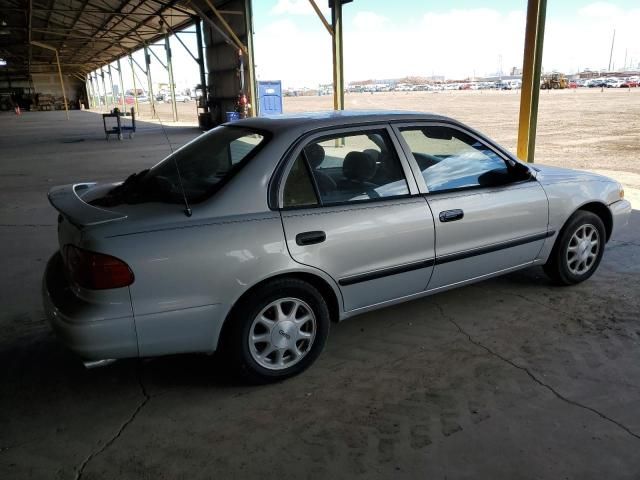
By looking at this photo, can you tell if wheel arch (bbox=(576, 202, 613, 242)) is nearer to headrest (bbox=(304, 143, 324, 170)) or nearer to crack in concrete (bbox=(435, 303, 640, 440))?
crack in concrete (bbox=(435, 303, 640, 440))

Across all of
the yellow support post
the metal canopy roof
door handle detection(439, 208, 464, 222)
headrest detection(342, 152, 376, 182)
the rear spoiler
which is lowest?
door handle detection(439, 208, 464, 222)

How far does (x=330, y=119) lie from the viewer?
3.20 metres

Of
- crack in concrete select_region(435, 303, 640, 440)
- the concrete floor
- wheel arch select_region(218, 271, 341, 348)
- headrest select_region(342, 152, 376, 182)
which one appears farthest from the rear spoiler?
crack in concrete select_region(435, 303, 640, 440)

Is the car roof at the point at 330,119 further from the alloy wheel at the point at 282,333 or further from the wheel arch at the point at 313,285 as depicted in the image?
the alloy wheel at the point at 282,333

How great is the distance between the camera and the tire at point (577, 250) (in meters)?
4.03

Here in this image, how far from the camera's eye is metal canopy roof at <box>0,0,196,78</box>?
2258 cm

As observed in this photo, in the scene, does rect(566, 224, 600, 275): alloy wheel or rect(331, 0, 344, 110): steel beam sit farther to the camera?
rect(331, 0, 344, 110): steel beam

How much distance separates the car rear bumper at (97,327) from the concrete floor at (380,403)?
1.45ft

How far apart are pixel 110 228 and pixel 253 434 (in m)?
1.23

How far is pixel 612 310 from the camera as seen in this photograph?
150 inches

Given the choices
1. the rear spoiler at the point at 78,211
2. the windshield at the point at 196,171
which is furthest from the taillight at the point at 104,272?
the windshield at the point at 196,171

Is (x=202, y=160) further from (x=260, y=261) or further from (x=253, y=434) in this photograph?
(x=253, y=434)

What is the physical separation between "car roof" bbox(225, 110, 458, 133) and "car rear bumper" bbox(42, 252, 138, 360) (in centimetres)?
135

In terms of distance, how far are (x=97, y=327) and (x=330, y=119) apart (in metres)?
1.78
